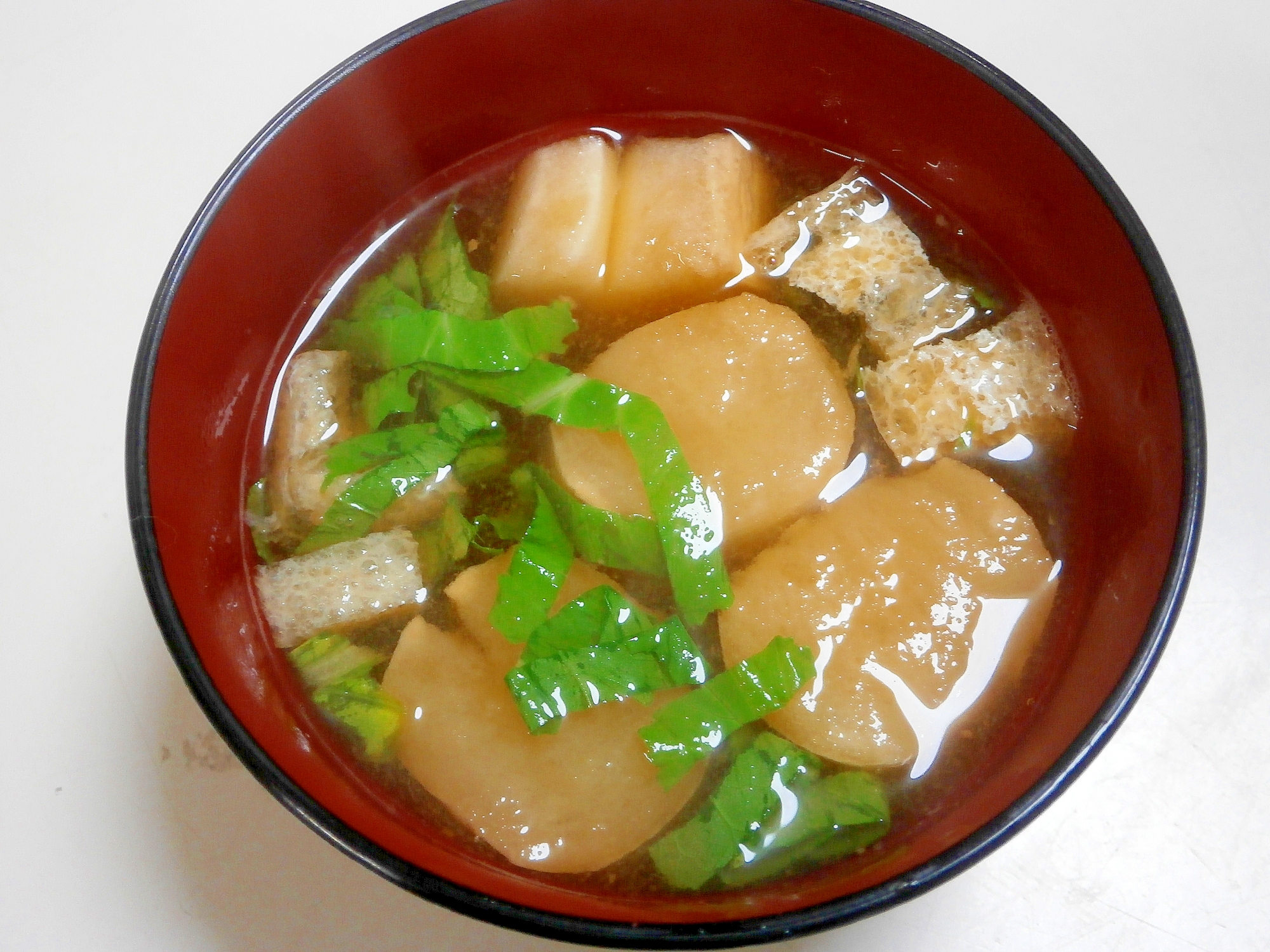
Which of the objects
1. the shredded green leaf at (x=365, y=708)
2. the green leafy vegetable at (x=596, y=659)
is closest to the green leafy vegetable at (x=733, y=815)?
the green leafy vegetable at (x=596, y=659)

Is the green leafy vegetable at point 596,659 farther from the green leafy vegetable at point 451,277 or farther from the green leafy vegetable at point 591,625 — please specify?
the green leafy vegetable at point 451,277

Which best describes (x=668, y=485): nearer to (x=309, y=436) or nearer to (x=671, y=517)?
(x=671, y=517)

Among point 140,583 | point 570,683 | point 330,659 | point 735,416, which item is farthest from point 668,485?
point 140,583

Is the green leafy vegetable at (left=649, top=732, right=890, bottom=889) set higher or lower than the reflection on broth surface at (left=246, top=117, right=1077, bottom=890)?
lower

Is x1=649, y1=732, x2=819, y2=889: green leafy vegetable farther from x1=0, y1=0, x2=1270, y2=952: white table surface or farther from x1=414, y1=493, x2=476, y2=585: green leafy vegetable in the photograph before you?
x1=414, y1=493, x2=476, y2=585: green leafy vegetable

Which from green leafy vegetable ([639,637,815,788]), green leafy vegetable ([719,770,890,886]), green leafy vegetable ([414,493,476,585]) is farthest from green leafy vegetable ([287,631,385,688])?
green leafy vegetable ([719,770,890,886])

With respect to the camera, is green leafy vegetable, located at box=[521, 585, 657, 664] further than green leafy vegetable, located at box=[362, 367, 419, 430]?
No
